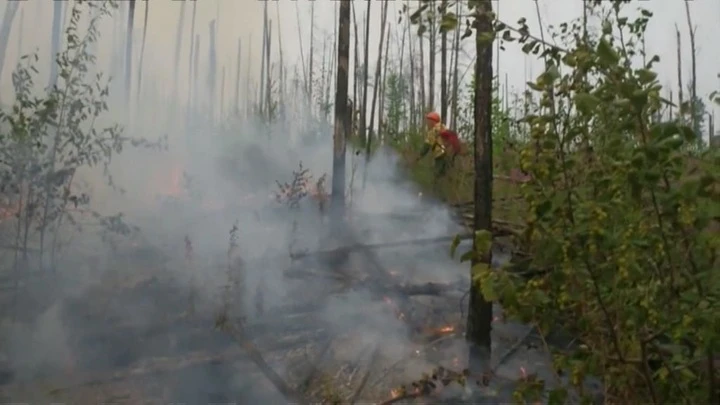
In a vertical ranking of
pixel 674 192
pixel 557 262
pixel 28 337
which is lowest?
pixel 28 337

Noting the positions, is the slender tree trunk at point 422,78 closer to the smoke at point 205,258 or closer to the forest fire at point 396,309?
the smoke at point 205,258

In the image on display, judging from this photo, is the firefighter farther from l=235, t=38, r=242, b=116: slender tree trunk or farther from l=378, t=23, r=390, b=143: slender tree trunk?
l=235, t=38, r=242, b=116: slender tree trunk

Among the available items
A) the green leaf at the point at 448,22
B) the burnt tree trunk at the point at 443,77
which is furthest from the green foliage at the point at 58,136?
the green leaf at the point at 448,22

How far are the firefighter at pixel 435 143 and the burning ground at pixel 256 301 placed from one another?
19cm

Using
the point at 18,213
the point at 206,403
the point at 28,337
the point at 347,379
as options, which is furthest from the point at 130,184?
the point at 347,379

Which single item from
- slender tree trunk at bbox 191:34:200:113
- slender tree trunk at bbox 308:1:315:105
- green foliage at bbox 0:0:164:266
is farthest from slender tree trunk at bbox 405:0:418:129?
green foliage at bbox 0:0:164:266

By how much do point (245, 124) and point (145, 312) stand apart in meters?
1.00

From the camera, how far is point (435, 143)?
321 centimetres

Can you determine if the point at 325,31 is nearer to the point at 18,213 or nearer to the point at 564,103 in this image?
the point at 564,103

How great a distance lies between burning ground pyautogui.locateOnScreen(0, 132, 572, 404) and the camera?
123 inches

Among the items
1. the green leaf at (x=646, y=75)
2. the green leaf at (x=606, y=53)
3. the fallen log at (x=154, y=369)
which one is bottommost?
the fallen log at (x=154, y=369)

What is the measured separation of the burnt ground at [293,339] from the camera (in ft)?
10.1

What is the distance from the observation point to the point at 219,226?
3.62 metres

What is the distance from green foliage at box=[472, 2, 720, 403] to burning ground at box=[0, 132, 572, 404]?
0.63 meters
